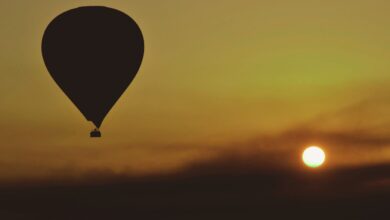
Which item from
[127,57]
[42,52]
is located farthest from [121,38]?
[42,52]

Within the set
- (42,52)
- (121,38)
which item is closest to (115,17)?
(121,38)

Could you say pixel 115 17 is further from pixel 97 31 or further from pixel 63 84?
pixel 63 84

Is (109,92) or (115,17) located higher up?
(115,17)

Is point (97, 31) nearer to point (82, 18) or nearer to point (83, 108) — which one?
point (82, 18)

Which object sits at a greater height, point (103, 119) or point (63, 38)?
point (63, 38)

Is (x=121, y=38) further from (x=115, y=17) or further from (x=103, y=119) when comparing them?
(x=103, y=119)

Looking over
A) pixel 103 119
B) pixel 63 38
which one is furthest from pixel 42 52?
pixel 103 119
